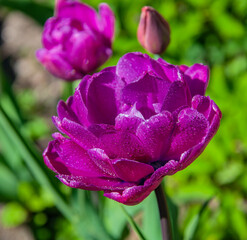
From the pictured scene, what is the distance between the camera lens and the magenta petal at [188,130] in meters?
0.49

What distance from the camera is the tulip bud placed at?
0.71 meters

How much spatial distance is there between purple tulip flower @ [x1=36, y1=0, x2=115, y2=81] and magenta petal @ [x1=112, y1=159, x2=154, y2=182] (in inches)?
12.8

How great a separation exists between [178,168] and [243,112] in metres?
0.86

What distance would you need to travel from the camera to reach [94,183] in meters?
0.53

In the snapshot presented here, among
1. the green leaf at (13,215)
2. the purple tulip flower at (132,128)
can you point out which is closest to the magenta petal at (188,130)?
the purple tulip flower at (132,128)

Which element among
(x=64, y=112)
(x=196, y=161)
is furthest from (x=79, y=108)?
(x=196, y=161)

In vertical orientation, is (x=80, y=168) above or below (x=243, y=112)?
above

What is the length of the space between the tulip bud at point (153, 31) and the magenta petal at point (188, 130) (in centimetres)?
26

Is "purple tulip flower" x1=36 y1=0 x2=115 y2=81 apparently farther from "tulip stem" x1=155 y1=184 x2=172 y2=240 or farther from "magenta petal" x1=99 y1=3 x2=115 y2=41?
"tulip stem" x1=155 y1=184 x2=172 y2=240

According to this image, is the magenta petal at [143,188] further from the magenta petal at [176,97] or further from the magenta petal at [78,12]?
the magenta petal at [78,12]

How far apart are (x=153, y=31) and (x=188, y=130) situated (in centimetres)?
27

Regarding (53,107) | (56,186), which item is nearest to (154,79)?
(56,186)

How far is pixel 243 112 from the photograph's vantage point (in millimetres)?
1312

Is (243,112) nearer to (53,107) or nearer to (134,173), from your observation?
(134,173)
